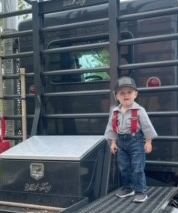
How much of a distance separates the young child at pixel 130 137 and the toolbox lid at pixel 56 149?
7.1 inches

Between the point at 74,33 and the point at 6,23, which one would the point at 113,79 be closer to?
the point at 74,33

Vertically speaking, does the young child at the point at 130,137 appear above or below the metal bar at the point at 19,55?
below

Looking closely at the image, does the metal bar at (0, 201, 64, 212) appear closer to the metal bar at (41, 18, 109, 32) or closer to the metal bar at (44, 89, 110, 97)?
the metal bar at (44, 89, 110, 97)

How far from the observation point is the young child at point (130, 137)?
2.87 metres

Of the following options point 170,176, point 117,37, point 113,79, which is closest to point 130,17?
point 117,37

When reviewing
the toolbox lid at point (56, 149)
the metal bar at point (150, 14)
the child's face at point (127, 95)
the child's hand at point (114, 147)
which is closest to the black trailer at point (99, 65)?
the metal bar at point (150, 14)

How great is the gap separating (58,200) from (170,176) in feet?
3.89

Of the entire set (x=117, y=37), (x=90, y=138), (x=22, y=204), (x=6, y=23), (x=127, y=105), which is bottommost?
(x=22, y=204)

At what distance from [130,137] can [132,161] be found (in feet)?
0.59

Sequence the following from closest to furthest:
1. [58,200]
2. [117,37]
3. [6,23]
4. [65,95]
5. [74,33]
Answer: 1. [58,200]
2. [117,37]
3. [65,95]
4. [74,33]
5. [6,23]

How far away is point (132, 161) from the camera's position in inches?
115

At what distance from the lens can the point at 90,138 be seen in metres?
3.19

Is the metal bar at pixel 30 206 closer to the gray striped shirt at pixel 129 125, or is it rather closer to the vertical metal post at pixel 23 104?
the gray striped shirt at pixel 129 125

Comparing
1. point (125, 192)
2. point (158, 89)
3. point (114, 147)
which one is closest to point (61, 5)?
point (158, 89)
